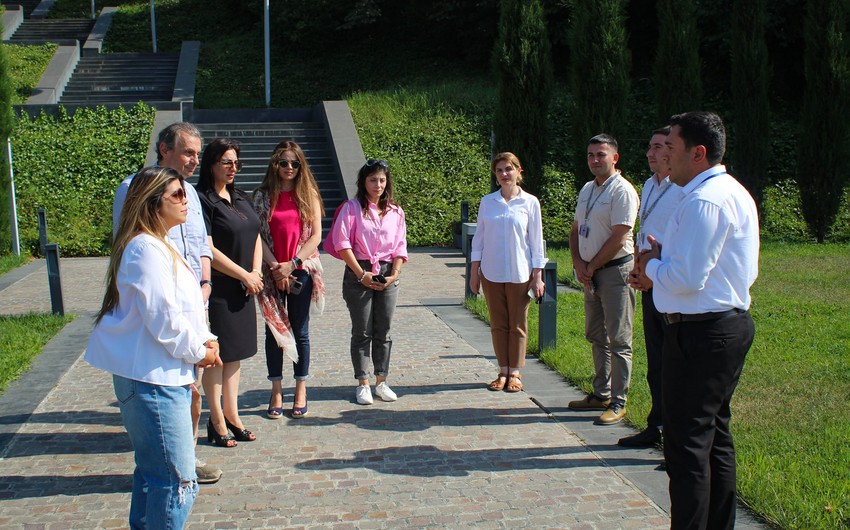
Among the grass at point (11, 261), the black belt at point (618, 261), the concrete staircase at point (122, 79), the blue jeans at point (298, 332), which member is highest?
the concrete staircase at point (122, 79)

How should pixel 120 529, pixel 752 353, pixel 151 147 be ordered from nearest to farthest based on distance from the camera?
pixel 120 529 → pixel 752 353 → pixel 151 147

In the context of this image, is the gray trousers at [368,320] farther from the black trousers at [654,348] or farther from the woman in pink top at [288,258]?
the black trousers at [654,348]

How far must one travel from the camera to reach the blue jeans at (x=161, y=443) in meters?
3.32

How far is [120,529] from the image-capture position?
13.8 feet

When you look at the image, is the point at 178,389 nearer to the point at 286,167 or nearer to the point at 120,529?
the point at 120,529

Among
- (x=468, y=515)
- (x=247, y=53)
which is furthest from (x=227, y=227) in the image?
(x=247, y=53)

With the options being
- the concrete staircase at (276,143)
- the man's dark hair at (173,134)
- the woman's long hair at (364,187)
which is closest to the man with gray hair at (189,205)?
the man's dark hair at (173,134)

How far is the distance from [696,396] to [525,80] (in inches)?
561

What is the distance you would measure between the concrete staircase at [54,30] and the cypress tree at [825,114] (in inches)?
961

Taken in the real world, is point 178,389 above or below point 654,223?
below

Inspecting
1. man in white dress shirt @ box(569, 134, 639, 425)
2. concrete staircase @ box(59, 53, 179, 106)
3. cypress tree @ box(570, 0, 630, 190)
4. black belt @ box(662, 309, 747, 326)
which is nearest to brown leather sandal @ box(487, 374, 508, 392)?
man in white dress shirt @ box(569, 134, 639, 425)

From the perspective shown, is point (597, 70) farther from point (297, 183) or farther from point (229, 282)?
point (229, 282)

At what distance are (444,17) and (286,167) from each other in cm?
2276

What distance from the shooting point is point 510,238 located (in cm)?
656
